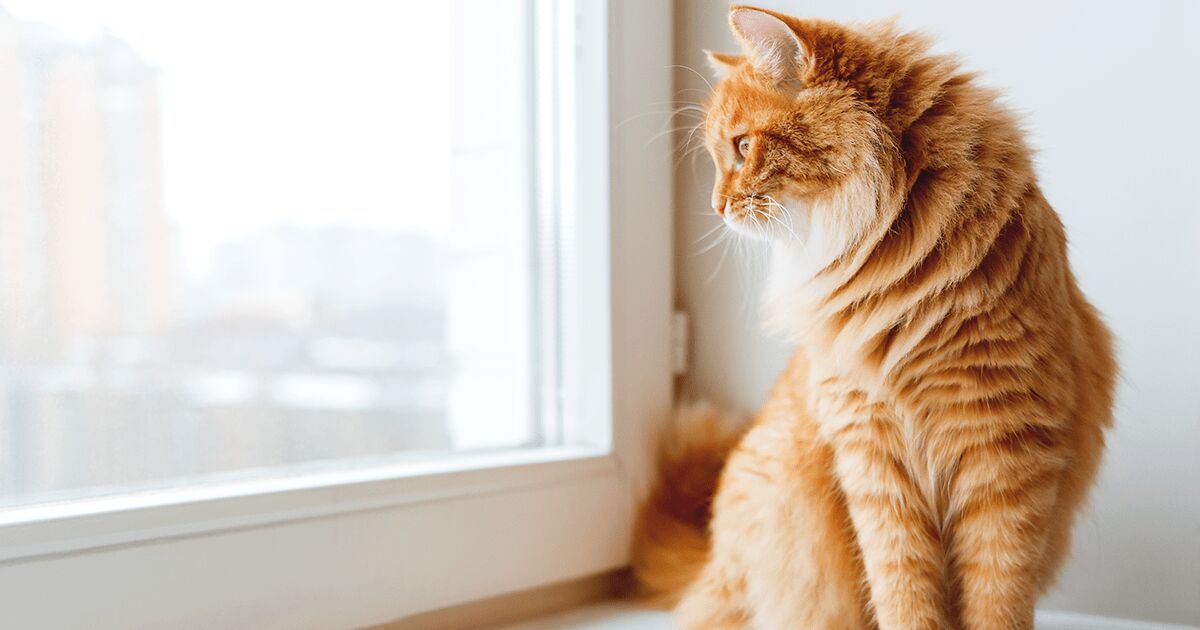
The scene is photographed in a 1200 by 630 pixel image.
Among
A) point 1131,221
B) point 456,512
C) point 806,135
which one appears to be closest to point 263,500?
point 456,512

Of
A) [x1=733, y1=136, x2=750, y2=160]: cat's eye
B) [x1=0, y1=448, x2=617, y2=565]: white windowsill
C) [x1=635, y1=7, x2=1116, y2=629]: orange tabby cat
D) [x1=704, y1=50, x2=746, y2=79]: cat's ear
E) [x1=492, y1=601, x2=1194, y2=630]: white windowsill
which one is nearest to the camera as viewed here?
[x1=0, y1=448, x2=617, y2=565]: white windowsill

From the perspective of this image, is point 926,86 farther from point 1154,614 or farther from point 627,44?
point 1154,614

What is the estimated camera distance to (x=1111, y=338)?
3.98ft

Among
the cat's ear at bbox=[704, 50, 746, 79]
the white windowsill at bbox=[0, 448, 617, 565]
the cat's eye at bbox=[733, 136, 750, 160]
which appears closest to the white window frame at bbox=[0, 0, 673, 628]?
the white windowsill at bbox=[0, 448, 617, 565]

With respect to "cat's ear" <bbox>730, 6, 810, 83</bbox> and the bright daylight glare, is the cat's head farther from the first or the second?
the bright daylight glare

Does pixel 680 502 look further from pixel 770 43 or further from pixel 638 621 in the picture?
pixel 770 43

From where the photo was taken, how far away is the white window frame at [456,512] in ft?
3.20

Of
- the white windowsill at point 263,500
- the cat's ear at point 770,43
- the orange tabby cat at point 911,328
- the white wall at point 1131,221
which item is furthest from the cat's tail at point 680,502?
the cat's ear at point 770,43

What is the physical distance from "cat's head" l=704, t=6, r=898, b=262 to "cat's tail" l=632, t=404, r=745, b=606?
1.83ft

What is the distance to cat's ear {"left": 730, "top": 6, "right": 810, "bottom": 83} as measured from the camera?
1087 millimetres

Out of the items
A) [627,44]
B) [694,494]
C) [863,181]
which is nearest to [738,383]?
[694,494]

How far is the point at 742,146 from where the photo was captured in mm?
1164

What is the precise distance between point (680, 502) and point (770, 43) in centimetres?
81

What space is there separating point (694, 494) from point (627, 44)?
75cm
